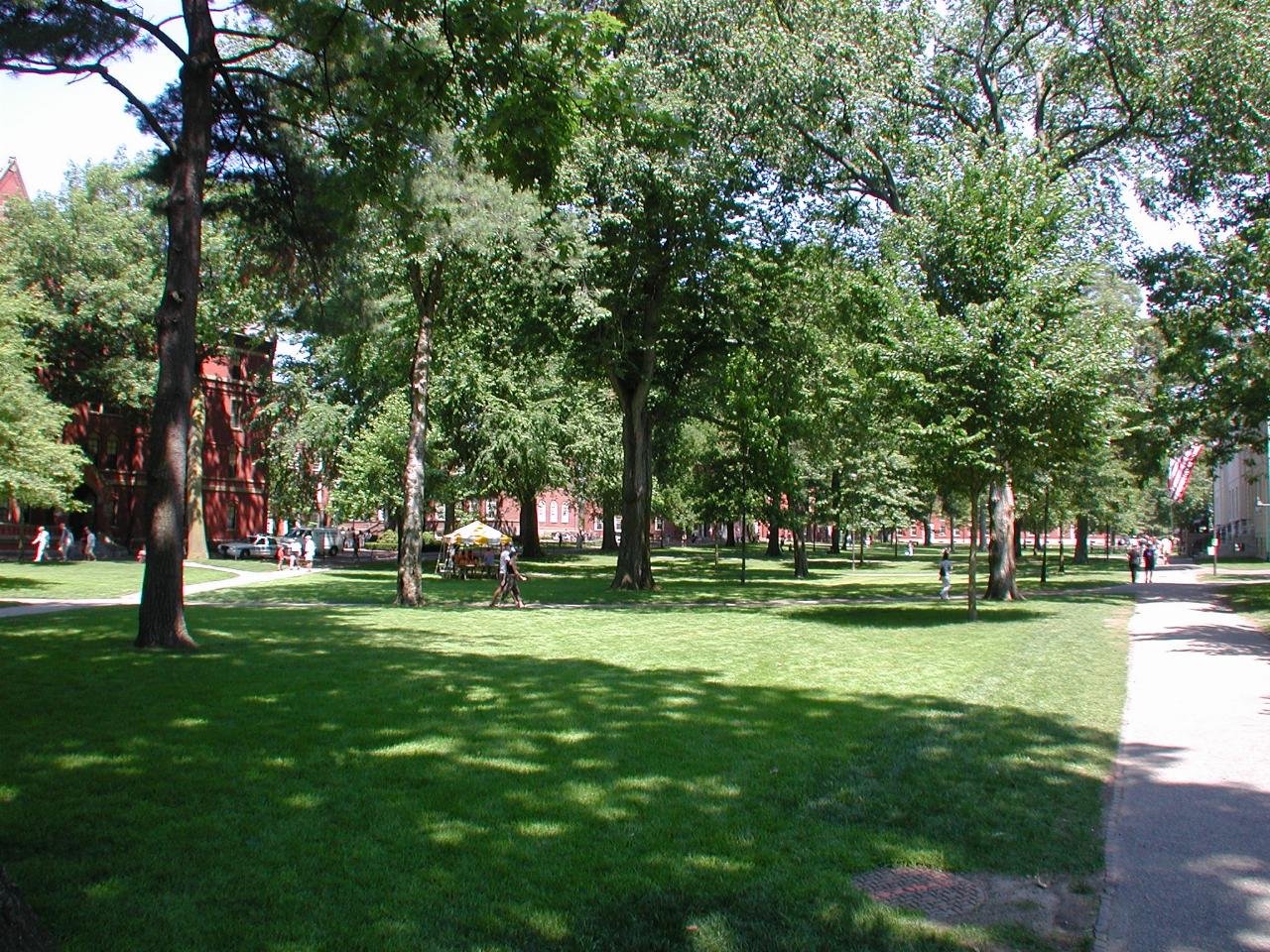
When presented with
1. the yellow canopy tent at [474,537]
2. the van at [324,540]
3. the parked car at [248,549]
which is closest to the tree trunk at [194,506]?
the parked car at [248,549]

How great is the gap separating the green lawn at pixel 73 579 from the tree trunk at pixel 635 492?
1408 centimetres

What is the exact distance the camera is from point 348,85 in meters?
11.3

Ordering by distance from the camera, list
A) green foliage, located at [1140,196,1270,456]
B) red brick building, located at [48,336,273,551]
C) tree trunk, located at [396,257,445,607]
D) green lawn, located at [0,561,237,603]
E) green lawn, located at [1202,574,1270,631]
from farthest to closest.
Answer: red brick building, located at [48,336,273,551]
green lawn, located at [0,561,237,603]
tree trunk, located at [396,257,445,607]
green foliage, located at [1140,196,1270,456]
green lawn, located at [1202,574,1270,631]

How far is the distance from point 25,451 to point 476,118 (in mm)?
20300

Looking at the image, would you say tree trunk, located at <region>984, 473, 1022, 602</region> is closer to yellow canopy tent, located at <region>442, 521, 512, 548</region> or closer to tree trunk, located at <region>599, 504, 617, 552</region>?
yellow canopy tent, located at <region>442, 521, 512, 548</region>

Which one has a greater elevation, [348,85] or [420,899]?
[348,85]

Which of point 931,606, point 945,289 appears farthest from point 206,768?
point 931,606

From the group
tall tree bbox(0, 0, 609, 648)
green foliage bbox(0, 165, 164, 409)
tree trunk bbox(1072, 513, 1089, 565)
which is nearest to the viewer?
tall tree bbox(0, 0, 609, 648)

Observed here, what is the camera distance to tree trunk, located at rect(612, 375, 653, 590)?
96.8 feet

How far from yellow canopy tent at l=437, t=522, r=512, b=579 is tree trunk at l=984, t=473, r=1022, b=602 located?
1830cm

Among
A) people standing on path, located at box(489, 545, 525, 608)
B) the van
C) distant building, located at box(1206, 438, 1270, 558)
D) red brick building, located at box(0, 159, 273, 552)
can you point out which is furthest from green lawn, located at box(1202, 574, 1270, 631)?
the van

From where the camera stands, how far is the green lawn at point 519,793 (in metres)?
4.16

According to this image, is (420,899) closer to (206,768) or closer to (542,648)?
(206,768)

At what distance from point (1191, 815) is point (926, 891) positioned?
2.48 m
